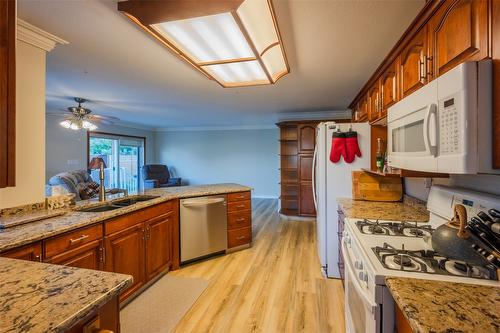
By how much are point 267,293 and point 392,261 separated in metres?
1.62

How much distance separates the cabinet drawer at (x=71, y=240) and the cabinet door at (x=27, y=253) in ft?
0.12

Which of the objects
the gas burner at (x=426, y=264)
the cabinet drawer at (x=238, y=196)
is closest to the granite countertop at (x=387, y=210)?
the gas burner at (x=426, y=264)

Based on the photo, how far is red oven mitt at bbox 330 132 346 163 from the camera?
264cm

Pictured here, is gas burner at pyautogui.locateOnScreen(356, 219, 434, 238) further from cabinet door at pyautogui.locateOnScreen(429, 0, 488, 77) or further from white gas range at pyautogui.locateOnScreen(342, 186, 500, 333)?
cabinet door at pyautogui.locateOnScreen(429, 0, 488, 77)

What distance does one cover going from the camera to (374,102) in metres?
2.84

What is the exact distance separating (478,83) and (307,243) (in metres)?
3.24

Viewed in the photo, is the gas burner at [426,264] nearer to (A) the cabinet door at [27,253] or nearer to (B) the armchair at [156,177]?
(A) the cabinet door at [27,253]

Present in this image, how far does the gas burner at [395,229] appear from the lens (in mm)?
1493

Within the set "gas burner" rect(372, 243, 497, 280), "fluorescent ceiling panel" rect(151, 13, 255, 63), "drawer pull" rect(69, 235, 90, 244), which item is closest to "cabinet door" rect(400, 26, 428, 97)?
"gas burner" rect(372, 243, 497, 280)

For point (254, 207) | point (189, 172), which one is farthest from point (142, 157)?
point (254, 207)

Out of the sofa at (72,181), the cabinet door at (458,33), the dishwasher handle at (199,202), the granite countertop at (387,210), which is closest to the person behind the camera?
the cabinet door at (458,33)

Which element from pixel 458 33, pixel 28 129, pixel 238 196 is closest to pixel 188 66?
pixel 28 129

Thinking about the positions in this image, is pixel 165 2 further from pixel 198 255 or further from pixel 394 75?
pixel 198 255

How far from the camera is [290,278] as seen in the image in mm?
2672
